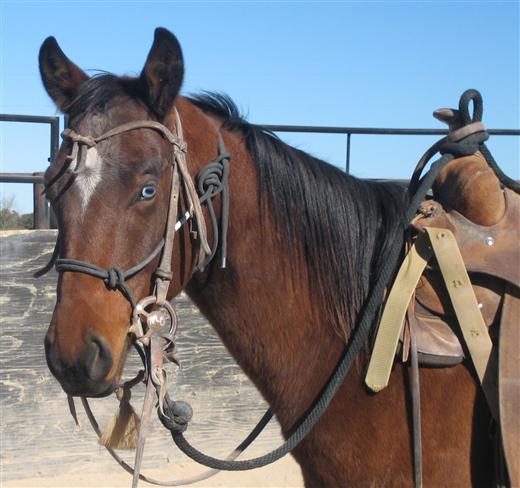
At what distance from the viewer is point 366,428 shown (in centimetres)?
194

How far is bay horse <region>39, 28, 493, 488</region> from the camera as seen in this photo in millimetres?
1782

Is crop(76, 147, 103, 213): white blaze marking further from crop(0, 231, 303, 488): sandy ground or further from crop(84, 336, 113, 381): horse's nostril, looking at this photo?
crop(0, 231, 303, 488): sandy ground

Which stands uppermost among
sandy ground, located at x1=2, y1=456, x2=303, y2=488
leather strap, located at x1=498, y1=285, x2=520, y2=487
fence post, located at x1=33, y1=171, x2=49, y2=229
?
leather strap, located at x1=498, y1=285, x2=520, y2=487

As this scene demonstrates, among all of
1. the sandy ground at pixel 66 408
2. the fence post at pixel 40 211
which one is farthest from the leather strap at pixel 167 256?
the fence post at pixel 40 211

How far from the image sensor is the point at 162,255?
1871 millimetres

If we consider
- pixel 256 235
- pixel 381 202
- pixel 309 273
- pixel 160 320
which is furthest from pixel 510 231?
pixel 160 320

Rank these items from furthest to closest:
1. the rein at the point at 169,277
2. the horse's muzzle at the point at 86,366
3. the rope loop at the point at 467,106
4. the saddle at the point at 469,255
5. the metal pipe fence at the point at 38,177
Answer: the metal pipe fence at the point at 38,177 → the rope loop at the point at 467,106 → the saddle at the point at 469,255 → the rein at the point at 169,277 → the horse's muzzle at the point at 86,366

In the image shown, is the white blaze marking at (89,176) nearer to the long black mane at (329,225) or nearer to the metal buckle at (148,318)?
the metal buckle at (148,318)

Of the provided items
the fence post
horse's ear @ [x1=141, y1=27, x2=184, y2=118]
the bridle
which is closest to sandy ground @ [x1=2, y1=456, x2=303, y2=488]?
the fence post

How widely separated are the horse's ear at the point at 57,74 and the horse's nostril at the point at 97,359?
0.79 m

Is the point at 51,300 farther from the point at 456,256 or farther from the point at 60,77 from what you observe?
the point at 456,256

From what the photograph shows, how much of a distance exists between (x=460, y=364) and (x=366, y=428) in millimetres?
333

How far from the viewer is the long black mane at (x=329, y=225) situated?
6.82 feet

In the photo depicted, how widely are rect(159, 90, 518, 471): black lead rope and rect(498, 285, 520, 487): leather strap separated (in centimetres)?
35
